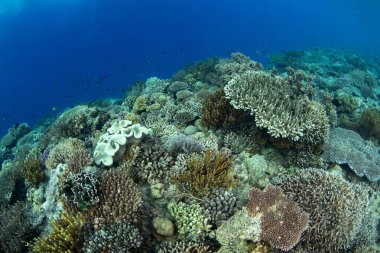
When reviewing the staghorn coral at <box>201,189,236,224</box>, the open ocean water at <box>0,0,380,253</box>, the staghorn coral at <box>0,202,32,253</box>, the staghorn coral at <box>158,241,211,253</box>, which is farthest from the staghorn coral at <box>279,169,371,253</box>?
the staghorn coral at <box>0,202,32,253</box>

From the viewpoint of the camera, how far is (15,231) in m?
7.36

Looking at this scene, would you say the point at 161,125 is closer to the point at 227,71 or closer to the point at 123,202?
the point at 123,202

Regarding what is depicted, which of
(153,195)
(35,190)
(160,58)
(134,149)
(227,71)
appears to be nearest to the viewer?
(153,195)

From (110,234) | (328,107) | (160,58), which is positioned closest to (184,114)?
(110,234)

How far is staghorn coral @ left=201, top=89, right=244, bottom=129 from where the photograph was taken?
8.76m

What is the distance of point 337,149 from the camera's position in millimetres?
9008

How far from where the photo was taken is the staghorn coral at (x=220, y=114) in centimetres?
876

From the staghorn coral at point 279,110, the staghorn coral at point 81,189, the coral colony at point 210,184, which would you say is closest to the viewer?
the coral colony at point 210,184

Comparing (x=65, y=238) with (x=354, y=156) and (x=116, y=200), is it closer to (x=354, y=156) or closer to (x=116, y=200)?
(x=116, y=200)

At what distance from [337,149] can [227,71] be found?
824 cm

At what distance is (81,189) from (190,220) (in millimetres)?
2268

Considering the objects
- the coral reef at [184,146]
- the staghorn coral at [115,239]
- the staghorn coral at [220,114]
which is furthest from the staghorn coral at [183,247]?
the staghorn coral at [220,114]

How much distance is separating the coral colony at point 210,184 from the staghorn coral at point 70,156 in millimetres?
36

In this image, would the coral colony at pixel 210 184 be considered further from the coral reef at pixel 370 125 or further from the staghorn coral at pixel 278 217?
the coral reef at pixel 370 125
